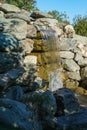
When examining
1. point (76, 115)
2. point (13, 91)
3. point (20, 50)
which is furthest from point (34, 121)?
point (20, 50)

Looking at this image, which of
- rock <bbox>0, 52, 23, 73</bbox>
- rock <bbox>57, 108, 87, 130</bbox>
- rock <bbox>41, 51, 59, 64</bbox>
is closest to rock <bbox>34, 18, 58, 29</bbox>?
rock <bbox>41, 51, 59, 64</bbox>

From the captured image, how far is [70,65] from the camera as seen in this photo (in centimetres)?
1998

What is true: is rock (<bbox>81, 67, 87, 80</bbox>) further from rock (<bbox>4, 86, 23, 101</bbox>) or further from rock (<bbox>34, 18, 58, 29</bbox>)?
rock (<bbox>4, 86, 23, 101</bbox>)

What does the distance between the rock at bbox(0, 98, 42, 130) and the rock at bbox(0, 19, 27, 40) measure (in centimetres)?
823

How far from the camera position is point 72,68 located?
65.3ft

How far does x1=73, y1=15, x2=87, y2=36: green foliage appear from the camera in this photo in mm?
30609

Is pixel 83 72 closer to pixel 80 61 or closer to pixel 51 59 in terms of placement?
pixel 80 61

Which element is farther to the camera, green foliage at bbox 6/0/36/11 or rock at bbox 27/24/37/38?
green foliage at bbox 6/0/36/11

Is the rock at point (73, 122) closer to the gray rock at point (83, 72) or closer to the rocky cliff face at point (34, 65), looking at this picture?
the rocky cliff face at point (34, 65)

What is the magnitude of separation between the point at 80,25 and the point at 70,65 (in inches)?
464

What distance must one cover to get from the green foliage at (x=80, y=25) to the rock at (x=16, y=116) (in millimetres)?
22549

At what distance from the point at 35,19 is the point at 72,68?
395 centimetres

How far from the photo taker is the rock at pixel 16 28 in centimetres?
1675

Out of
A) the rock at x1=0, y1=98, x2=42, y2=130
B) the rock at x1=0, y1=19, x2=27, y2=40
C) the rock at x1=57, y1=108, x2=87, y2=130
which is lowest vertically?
the rock at x1=57, y1=108, x2=87, y2=130
